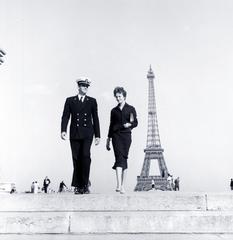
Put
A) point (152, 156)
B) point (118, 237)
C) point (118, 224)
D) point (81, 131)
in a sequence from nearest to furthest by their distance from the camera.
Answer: point (118, 237) < point (118, 224) < point (81, 131) < point (152, 156)

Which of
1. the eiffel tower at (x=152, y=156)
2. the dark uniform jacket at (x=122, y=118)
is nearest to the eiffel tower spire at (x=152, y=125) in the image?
the eiffel tower at (x=152, y=156)

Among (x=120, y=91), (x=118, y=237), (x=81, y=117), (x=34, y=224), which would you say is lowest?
(x=118, y=237)

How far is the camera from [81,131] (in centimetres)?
699

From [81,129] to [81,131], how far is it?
0.12 ft

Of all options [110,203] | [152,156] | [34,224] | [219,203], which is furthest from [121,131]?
[152,156]

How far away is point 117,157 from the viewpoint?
6969mm

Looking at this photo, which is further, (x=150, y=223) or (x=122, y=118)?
(x=122, y=118)

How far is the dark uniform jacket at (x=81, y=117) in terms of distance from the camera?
7012 mm

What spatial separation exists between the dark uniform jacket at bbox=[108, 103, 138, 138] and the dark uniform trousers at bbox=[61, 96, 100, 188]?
299 millimetres

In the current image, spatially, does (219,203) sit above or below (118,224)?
above

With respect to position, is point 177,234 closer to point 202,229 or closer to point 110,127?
point 202,229

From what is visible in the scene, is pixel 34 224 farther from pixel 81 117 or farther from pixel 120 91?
pixel 120 91

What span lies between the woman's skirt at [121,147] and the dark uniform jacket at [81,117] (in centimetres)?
35

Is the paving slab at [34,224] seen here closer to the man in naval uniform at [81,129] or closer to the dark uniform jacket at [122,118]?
the man in naval uniform at [81,129]
